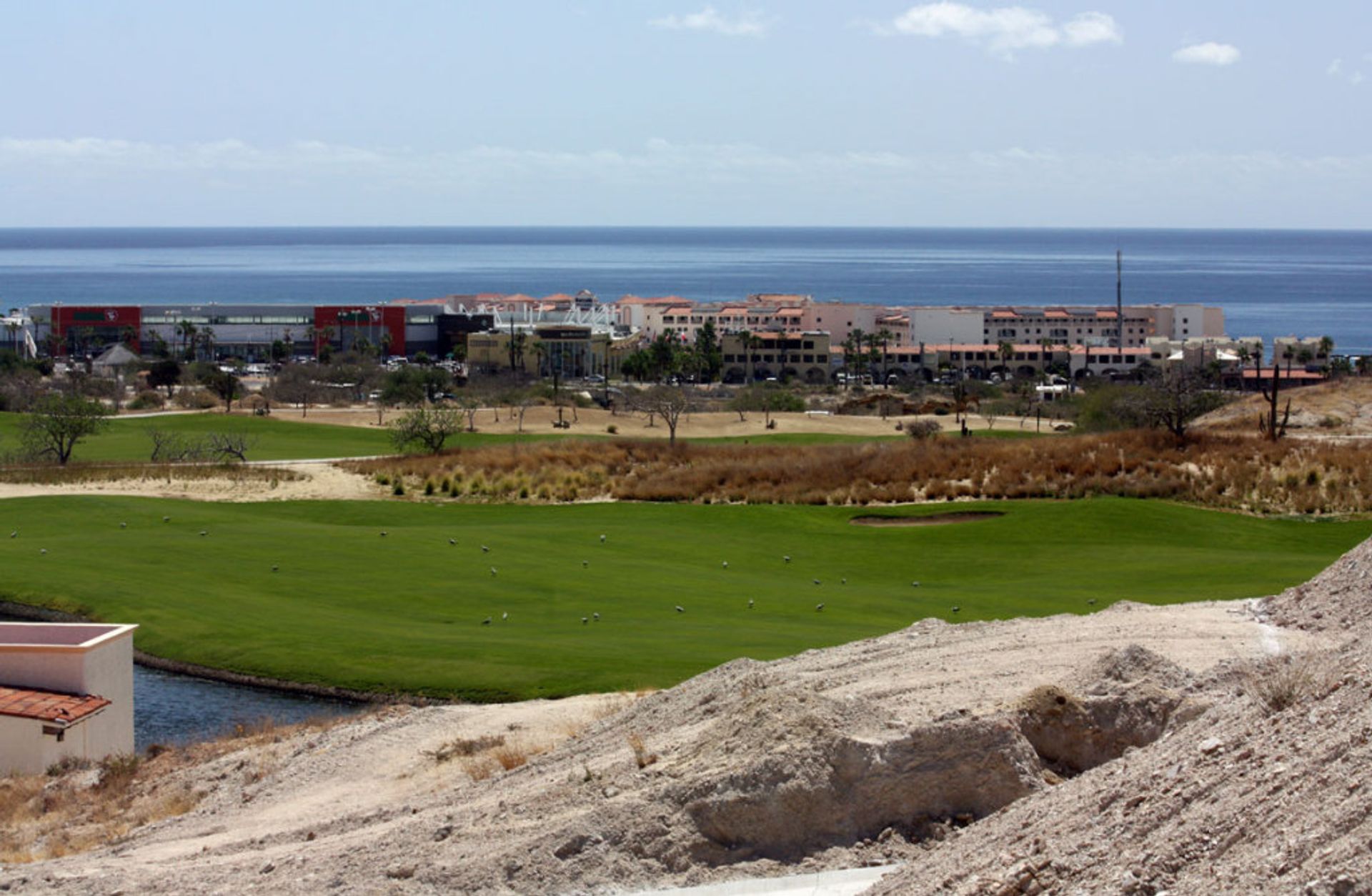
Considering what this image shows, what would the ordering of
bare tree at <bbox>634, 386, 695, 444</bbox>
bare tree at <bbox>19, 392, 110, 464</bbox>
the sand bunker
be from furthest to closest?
bare tree at <bbox>634, 386, 695, 444</bbox>, bare tree at <bbox>19, 392, 110, 464</bbox>, the sand bunker

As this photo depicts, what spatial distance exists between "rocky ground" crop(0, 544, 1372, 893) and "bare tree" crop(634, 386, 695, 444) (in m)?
53.1

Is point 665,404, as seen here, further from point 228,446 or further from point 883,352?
point 883,352

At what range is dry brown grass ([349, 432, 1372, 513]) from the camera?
45.3 metres

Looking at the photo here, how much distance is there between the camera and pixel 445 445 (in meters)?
67.2

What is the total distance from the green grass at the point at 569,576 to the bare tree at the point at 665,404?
27886 mm

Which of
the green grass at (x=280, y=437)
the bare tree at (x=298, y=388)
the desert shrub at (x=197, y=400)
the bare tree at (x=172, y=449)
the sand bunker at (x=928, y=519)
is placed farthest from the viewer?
Result: the bare tree at (x=298, y=388)

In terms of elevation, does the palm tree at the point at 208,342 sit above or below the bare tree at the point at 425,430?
above

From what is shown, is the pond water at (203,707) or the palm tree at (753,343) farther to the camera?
the palm tree at (753,343)

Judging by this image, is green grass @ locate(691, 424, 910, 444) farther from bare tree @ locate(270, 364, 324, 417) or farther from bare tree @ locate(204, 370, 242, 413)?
bare tree @ locate(204, 370, 242, 413)

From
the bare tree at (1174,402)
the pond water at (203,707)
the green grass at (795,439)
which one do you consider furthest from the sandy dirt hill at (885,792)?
the green grass at (795,439)

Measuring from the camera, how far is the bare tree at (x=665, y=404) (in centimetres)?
7619

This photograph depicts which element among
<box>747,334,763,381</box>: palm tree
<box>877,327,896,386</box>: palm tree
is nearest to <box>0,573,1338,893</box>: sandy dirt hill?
<box>877,327,896,386</box>: palm tree

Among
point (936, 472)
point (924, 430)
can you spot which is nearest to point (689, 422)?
point (924, 430)

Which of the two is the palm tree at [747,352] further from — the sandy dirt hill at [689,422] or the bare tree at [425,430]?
the bare tree at [425,430]
